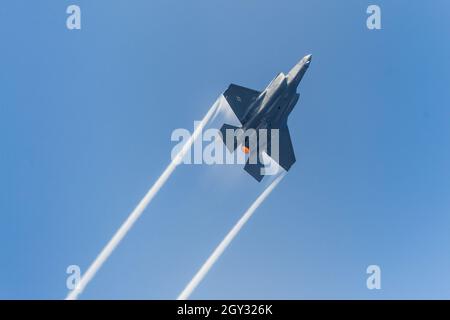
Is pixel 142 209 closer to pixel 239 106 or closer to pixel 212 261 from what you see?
pixel 212 261

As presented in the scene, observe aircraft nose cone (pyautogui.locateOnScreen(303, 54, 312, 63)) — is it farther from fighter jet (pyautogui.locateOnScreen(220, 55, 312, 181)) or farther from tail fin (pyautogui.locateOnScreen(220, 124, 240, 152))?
tail fin (pyautogui.locateOnScreen(220, 124, 240, 152))

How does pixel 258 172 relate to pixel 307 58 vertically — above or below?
below

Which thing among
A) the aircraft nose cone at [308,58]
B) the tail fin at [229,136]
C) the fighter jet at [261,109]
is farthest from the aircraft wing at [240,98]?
the aircraft nose cone at [308,58]

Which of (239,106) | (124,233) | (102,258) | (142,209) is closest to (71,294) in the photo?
(102,258)

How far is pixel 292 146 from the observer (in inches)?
1925

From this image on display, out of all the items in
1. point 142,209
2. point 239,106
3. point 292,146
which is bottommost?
point 142,209

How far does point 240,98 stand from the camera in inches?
1715

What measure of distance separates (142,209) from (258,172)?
14338mm

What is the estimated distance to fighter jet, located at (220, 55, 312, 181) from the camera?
133ft

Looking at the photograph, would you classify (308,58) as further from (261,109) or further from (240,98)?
(240,98)

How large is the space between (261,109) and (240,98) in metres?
3.20

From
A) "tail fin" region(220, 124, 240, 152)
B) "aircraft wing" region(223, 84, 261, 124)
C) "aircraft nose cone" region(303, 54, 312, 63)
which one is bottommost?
"tail fin" region(220, 124, 240, 152)

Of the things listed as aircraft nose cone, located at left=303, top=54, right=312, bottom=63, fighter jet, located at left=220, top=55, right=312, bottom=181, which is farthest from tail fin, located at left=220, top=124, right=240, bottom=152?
aircraft nose cone, located at left=303, top=54, right=312, bottom=63
